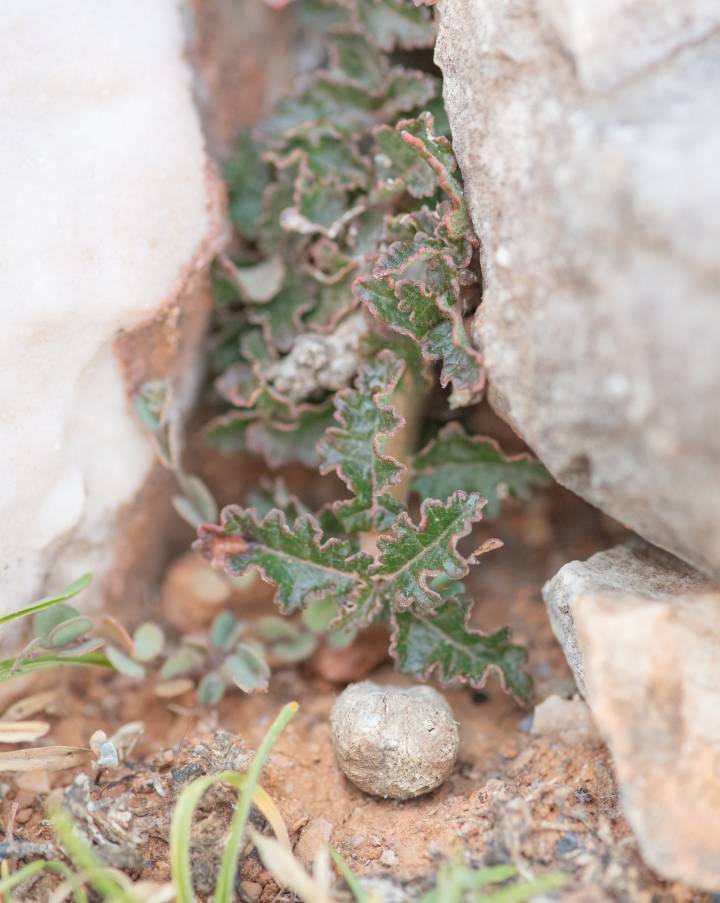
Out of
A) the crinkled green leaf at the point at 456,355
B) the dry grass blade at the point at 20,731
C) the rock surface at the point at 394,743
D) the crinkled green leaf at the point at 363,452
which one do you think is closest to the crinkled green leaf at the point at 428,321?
the crinkled green leaf at the point at 456,355

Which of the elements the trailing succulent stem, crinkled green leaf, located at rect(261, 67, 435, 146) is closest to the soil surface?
the trailing succulent stem

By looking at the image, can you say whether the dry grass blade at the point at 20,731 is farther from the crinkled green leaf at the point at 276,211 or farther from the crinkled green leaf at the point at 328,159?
the crinkled green leaf at the point at 328,159

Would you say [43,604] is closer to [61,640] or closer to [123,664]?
[61,640]

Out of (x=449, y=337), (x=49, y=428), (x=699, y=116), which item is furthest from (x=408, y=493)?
(x=699, y=116)

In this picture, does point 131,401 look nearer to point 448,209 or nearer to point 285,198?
point 285,198

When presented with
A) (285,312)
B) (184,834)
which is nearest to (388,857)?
(184,834)

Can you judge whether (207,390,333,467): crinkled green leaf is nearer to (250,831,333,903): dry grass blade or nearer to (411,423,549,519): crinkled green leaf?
(411,423,549,519): crinkled green leaf
